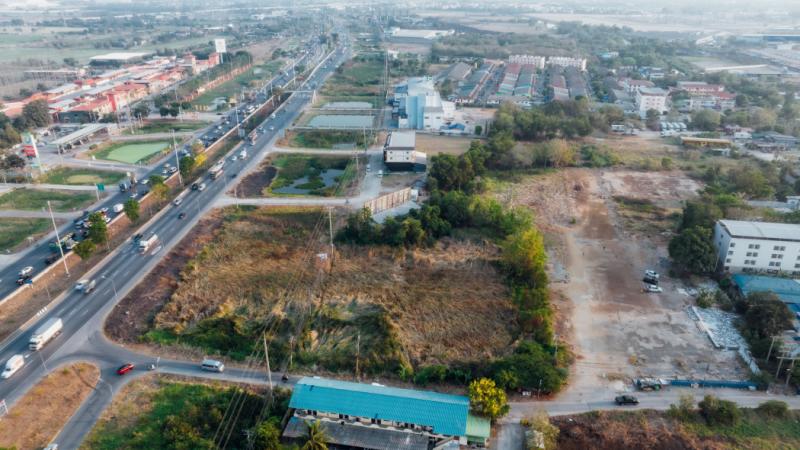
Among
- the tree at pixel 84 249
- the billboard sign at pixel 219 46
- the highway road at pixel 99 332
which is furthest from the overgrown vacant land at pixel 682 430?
the billboard sign at pixel 219 46

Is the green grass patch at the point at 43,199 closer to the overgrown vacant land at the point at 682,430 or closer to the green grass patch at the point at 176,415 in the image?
the green grass patch at the point at 176,415

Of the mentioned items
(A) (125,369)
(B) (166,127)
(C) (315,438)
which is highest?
(B) (166,127)

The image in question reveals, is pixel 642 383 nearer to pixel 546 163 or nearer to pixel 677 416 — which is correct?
pixel 677 416

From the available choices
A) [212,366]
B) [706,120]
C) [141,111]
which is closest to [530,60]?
[706,120]

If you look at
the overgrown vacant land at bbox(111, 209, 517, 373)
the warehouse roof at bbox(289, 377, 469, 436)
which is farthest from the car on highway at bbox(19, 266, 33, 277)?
the warehouse roof at bbox(289, 377, 469, 436)

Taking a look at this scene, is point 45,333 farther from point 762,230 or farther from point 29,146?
point 762,230

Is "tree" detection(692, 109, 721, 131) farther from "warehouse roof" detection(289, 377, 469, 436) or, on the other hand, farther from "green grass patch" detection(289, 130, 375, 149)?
"warehouse roof" detection(289, 377, 469, 436)

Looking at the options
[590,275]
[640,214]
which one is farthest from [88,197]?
[640,214]
